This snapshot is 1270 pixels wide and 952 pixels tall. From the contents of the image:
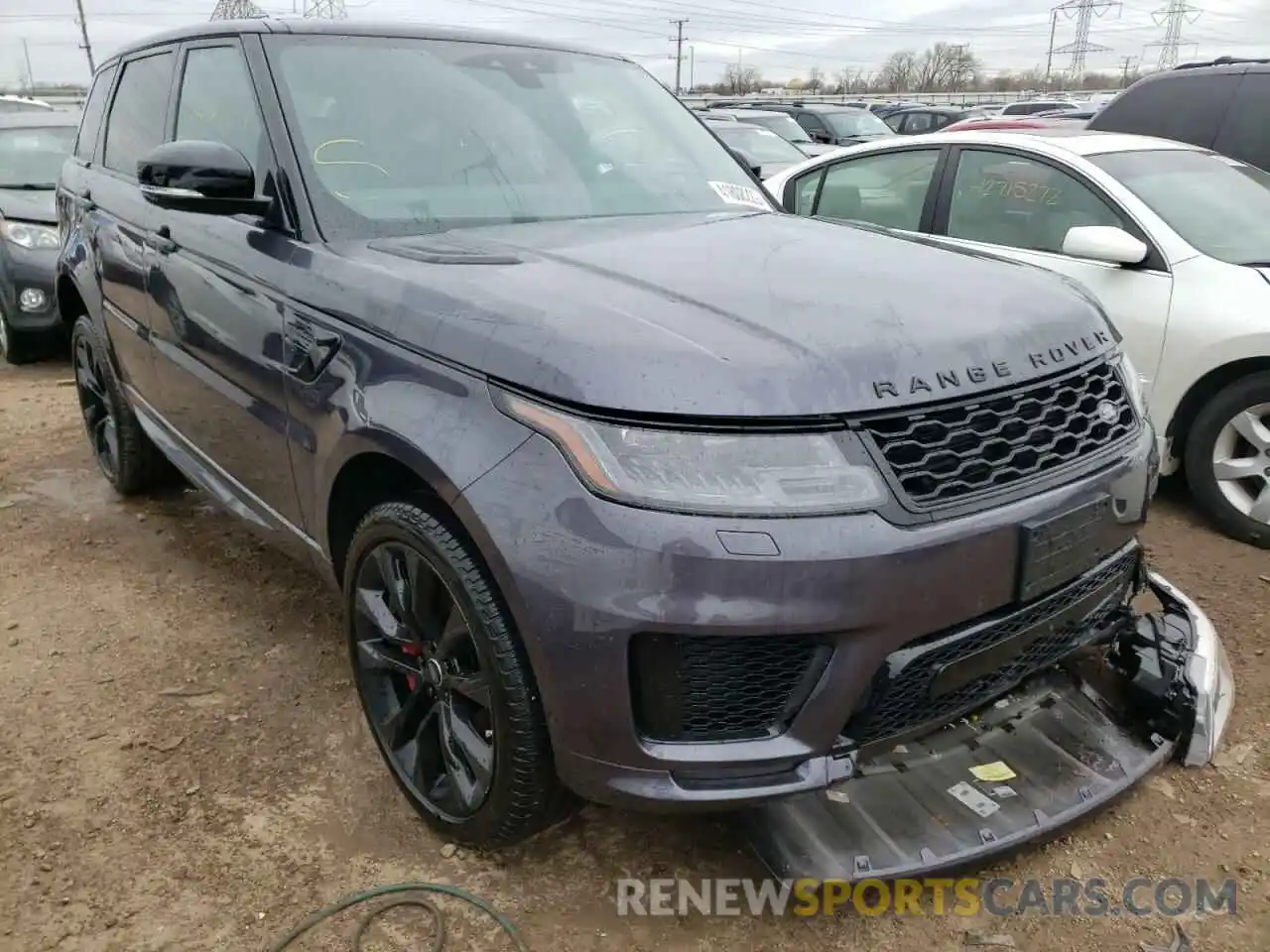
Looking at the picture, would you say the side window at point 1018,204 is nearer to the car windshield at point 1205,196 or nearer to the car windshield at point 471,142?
the car windshield at point 1205,196

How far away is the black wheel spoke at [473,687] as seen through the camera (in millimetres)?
2092

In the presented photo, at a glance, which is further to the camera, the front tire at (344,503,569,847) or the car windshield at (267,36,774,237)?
the car windshield at (267,36,774,237)

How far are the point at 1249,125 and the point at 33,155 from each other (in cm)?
875

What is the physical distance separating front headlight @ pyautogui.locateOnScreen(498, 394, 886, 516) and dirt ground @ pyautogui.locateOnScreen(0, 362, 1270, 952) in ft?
3.29

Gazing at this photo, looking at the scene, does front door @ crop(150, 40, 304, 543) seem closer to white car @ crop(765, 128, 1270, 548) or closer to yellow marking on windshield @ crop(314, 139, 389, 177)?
yellow marking on windshield @ crop(314, 139, 389, 177)

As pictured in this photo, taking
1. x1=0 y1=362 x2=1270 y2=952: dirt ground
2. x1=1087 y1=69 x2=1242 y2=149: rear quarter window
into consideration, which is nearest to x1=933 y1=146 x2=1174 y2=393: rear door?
x1=0 y1=362 x2=1270 y2=952: dirt ground

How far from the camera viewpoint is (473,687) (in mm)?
2135

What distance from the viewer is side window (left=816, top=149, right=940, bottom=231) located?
205 inches

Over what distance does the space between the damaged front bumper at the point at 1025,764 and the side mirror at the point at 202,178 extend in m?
1.99

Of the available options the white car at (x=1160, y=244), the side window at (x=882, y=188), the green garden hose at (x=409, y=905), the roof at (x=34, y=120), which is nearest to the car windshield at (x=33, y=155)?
the roof at (x=34, y=120)

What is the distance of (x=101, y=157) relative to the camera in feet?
13.9

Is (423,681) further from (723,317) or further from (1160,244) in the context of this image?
(1160,244)

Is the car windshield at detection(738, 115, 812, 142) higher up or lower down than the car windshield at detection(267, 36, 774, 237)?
lower down

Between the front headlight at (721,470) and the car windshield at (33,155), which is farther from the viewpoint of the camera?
the car windshield at (33,155)
